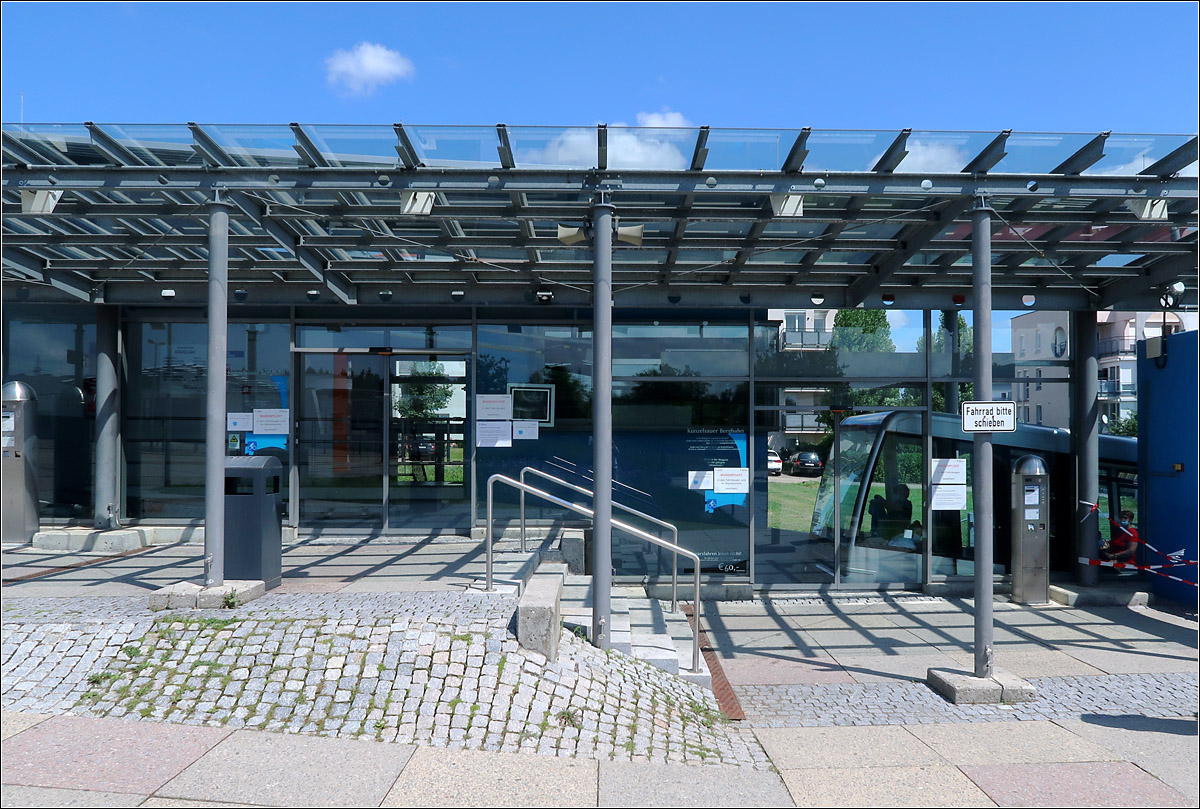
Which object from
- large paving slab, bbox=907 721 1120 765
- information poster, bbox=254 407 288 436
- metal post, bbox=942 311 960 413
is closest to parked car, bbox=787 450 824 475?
metal post, bbox=942 311 960 413

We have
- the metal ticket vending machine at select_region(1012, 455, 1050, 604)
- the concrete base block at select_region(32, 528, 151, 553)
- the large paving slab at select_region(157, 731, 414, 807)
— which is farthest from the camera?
the metal ticket vending machine at select_region(1012, 455, 1050, 604)

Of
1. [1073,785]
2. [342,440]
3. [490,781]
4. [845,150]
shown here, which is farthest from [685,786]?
[342,440]

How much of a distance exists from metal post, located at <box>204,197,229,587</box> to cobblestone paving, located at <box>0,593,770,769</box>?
0.64 meters

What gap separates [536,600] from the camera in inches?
205

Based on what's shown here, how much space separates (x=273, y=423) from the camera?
9766mm

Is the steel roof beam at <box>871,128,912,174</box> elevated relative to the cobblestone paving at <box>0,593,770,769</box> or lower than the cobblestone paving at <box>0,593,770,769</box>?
elevated

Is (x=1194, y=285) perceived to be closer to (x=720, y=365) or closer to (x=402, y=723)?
(x=720, y=365)

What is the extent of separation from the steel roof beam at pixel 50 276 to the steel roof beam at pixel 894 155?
879 cm

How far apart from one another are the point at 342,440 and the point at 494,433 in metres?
1.96

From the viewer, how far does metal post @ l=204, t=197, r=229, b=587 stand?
593 centimetres

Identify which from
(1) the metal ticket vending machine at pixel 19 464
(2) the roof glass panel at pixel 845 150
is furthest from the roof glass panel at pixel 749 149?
(1) the metal ticket vending machine at pixel 19 464

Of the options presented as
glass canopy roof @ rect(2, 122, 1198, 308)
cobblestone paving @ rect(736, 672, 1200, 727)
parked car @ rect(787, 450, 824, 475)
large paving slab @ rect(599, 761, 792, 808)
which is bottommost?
cobblestone paving @ rect(736, 672, 1200, 727)

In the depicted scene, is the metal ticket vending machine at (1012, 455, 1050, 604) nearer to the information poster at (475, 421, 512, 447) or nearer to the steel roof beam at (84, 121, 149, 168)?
the information poster at (475, 421, 512, 447)

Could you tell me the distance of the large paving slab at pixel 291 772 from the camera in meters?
3.71
